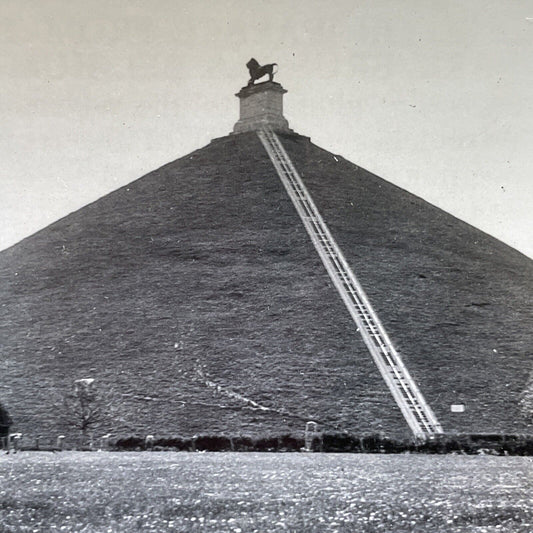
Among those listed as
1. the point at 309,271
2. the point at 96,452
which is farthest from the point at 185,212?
the point at 96,452

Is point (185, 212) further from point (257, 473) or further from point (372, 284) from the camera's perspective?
point (257, 473)

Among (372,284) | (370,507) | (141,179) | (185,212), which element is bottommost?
(370,507)

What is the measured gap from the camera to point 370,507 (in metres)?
10.9

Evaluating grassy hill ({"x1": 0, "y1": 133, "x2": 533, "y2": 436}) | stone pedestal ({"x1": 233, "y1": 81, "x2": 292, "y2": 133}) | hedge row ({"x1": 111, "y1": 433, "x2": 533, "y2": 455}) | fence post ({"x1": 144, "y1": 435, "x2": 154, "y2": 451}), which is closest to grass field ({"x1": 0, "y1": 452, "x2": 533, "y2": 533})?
hedge row ({"x1": 111, "y1": 433, "x2": 533, "y2": 455})

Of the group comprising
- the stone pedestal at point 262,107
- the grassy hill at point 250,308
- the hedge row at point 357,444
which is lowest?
the hedge row at point 357,444

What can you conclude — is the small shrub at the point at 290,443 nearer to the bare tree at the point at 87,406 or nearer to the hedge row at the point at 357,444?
the hedge row at the point at 357,444

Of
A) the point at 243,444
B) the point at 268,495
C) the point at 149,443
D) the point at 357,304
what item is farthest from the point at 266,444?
the point at 357,304

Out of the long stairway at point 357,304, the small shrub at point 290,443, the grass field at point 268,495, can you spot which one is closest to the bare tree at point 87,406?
the small shrub at point 290,443

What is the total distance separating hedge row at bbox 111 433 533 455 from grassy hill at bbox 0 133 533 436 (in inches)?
101

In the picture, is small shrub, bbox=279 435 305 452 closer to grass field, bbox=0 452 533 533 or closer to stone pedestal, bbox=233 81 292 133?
grass field, bbox=0 452 533 533

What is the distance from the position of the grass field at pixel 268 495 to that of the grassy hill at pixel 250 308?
6.54 m

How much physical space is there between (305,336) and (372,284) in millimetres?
5520

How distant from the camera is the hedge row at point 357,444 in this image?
19.2 metres

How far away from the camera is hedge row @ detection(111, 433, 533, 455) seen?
63.1ft
